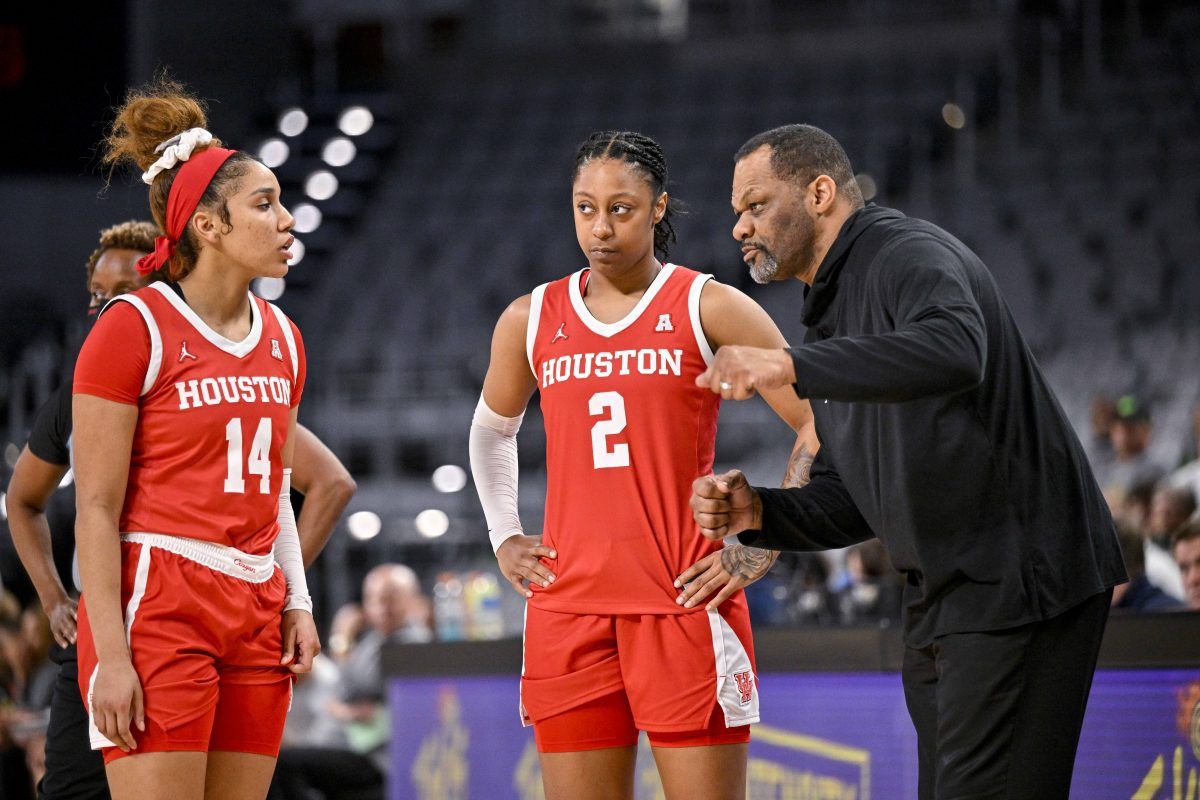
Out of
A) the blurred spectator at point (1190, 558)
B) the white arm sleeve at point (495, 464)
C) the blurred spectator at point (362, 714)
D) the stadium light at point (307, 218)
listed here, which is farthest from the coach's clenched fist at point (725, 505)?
the stadium light at point (307, 218)

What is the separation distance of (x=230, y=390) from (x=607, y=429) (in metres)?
0.73

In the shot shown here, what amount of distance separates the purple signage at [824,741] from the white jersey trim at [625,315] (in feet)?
A: 5.38

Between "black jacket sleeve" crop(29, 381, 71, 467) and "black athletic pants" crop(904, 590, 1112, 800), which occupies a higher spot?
"black jacket sleeve" crop(29, 381, 71, 467)

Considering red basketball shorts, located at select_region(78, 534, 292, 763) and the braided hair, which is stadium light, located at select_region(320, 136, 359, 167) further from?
red basketball shorts, located at select_region(78, 534, 292, 763)

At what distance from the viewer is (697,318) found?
9.68 feet

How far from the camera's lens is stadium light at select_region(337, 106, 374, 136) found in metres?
14.3

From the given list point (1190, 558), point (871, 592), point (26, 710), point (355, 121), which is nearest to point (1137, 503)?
point (871, 592)

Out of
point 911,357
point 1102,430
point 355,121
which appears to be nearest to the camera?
point 911,357

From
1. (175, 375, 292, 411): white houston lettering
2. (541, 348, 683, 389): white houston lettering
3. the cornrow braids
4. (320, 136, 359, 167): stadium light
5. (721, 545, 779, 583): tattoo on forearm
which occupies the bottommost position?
(721, 545, 779, 583): tattoo on forearm

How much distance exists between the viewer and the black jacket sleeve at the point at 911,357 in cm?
212

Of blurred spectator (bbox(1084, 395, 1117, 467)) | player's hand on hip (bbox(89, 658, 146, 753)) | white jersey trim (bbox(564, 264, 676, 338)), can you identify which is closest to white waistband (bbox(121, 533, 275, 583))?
player's hand on hip (bbox(89, 658, 146, 753))

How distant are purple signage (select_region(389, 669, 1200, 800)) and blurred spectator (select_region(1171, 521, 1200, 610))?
68 cm

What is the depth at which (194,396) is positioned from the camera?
2686mm

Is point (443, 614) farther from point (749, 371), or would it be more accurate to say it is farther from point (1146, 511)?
point (749, 371)
